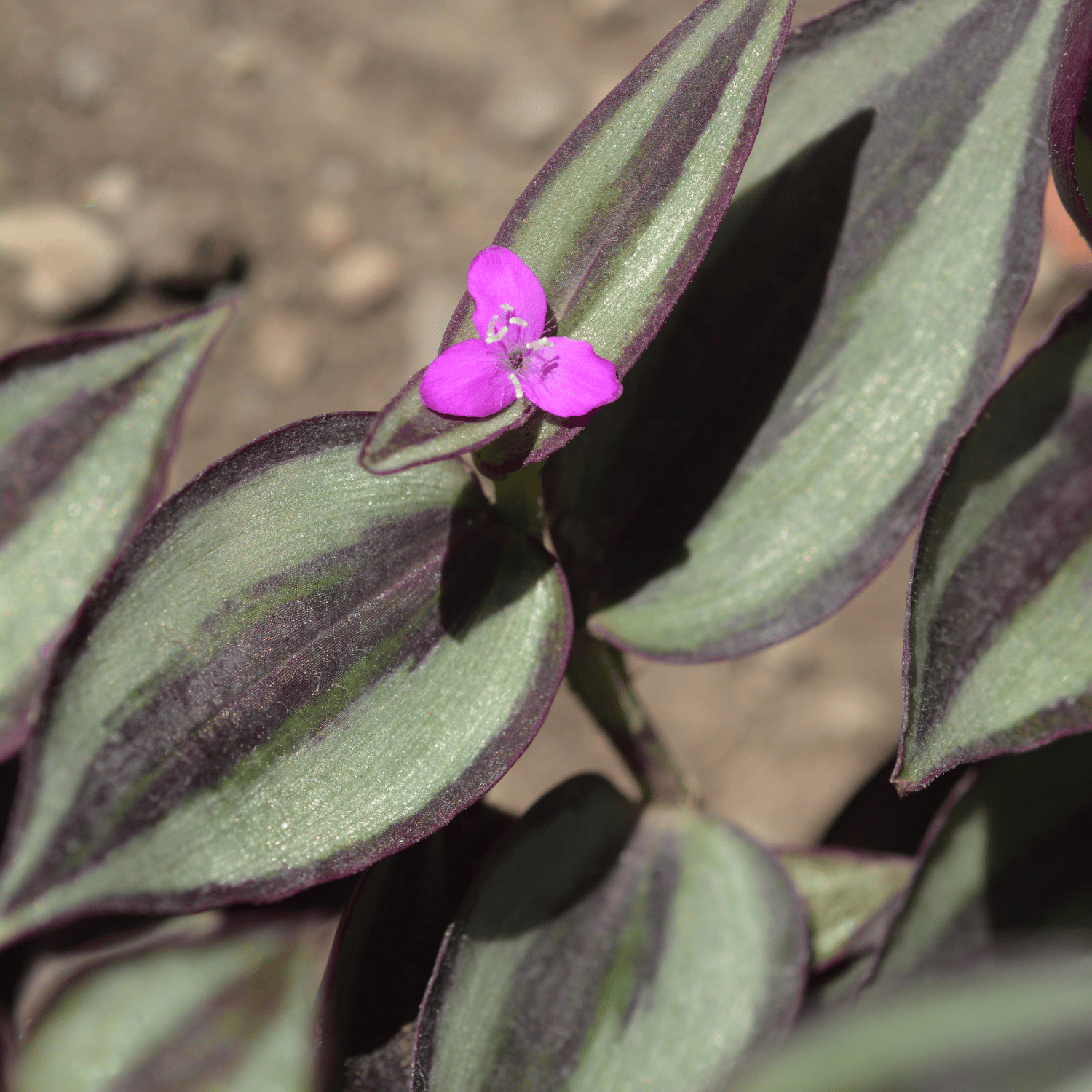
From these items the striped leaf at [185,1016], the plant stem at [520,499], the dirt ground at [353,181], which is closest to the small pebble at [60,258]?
the dirt ground at [353,181]

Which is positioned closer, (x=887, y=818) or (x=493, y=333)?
(x=493, y=333)

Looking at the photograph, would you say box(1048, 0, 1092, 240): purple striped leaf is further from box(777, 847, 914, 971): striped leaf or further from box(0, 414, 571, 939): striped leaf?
box(777, 847, 914, 971): striped leaf

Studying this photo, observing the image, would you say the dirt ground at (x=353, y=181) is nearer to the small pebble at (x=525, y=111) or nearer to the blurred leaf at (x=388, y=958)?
the small pebble at (x=525, y=111)

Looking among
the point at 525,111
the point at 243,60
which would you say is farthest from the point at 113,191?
the point at 525,111

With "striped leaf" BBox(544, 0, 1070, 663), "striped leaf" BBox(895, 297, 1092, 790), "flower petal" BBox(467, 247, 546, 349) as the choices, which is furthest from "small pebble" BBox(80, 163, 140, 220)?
"striped leaf" BBox(895, 297, 1092, 790)

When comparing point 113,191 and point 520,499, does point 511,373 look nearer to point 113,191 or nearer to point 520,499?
point 520,499

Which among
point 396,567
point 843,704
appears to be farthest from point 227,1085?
point 843,704

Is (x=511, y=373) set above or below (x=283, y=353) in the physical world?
above
